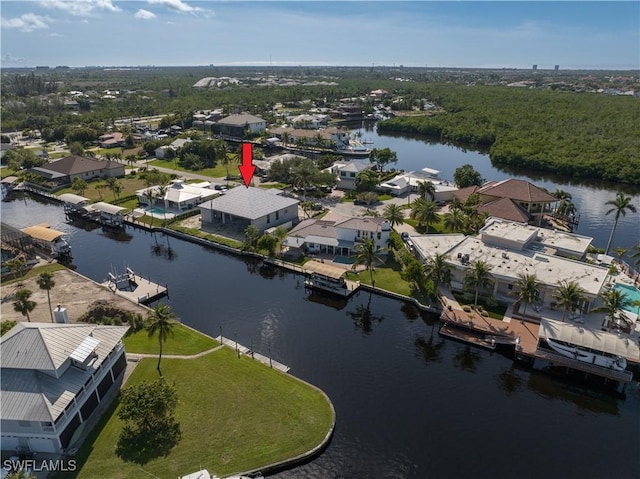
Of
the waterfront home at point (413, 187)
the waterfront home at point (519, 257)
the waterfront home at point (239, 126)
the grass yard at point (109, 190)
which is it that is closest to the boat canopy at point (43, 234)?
the grass yard at point (109, 190)

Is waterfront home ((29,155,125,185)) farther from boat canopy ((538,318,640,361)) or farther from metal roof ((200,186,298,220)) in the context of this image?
boat canopy ((538,318,640,361))

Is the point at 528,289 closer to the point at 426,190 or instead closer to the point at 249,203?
the point at 426,190

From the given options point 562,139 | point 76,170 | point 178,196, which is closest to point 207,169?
point 76,170

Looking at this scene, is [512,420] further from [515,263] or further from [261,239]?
[261,239]

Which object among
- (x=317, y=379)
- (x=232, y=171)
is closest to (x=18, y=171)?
(x=232, y=171)

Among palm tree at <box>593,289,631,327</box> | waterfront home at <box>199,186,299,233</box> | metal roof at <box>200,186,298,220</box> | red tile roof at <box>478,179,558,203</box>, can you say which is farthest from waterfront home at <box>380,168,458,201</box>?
palm tree at <box>593,289,631,327</box>

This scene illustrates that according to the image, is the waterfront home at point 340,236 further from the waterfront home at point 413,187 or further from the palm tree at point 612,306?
the palm tree at point 612,306
